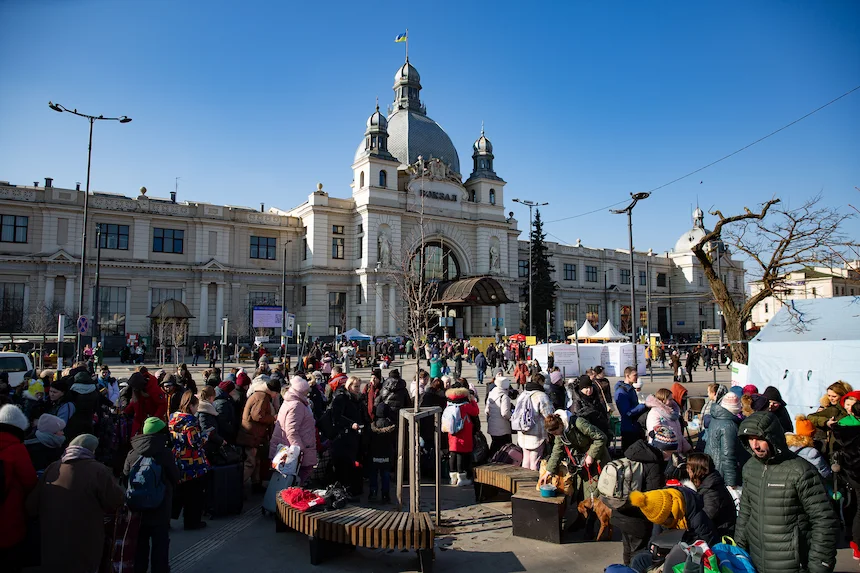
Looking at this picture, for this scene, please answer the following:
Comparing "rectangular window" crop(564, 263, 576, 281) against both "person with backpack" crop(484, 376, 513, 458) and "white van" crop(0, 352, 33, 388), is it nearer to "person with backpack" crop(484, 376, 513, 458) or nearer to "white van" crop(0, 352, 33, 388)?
"white van" crop(0, 352, 33, 388)

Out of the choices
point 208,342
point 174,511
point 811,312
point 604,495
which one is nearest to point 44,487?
point 174,511

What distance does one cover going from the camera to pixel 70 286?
36938mm

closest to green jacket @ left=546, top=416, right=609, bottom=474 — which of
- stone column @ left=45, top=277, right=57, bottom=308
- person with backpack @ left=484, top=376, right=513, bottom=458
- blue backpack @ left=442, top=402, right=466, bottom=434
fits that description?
blue backpack @ left=442, top=402, right=466, bottom=434

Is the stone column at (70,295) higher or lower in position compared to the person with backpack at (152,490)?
higher

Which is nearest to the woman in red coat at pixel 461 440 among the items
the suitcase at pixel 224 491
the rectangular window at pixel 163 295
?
the suitcase at pixel 224 491

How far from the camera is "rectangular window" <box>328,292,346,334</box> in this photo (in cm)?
4431

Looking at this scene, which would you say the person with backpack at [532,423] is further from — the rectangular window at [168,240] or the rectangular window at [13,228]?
the rectangular window at [13,228]

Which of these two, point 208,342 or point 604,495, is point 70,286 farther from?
point 604,495

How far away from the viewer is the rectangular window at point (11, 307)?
112ft

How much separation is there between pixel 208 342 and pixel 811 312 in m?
36.9

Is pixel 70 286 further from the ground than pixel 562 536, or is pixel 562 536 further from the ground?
pixel 70 286

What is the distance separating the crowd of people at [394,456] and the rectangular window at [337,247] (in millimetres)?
33340

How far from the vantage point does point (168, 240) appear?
41.1 meters

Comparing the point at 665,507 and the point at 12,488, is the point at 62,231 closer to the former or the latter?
the point at 12,488
